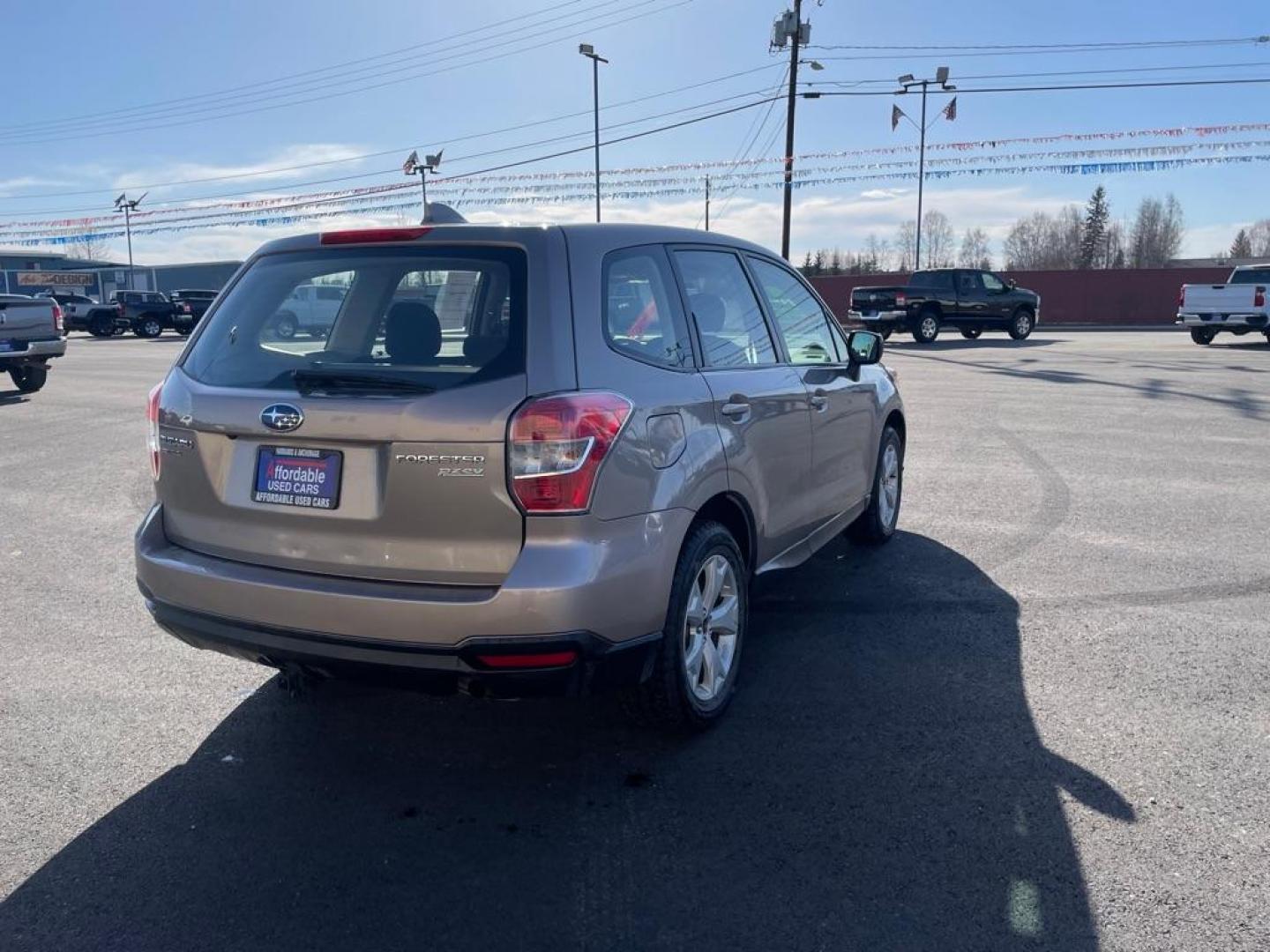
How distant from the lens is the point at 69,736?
384cm

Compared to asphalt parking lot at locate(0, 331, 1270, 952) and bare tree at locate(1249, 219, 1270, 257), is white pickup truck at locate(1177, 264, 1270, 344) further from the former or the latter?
bare tree at locate(1249, 219, 1270, 257)

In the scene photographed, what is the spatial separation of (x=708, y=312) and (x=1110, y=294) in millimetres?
41177

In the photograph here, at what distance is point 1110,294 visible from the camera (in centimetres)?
4053

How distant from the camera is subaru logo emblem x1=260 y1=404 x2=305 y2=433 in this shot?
10.5ft

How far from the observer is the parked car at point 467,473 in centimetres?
305

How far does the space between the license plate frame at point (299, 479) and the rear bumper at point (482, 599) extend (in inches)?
8.9

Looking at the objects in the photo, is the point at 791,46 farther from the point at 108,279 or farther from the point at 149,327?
the point at 108,279

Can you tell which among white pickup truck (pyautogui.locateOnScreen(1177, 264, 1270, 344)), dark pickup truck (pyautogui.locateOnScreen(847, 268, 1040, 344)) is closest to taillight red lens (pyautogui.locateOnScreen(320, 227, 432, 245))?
dark pickup truck (pyautogui.locateOnScreen(847, 268, 1040, 344))

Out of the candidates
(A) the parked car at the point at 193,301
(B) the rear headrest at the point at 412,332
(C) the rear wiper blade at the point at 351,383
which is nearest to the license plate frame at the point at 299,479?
(C) the rear wiper blade at the point at 351,383

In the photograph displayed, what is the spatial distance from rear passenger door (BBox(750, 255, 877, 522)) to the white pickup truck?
72.3ft

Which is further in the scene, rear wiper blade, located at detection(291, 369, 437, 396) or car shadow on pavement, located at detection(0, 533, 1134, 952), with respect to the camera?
rear wiper blade, located at detection(291, 369, 437, 396)

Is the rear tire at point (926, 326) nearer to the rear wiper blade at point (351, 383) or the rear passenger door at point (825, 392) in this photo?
the rear passenger door at point (825, 392)

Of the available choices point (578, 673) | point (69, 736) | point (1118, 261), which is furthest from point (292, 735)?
point (1118, 261)

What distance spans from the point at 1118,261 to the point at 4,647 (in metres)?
117
